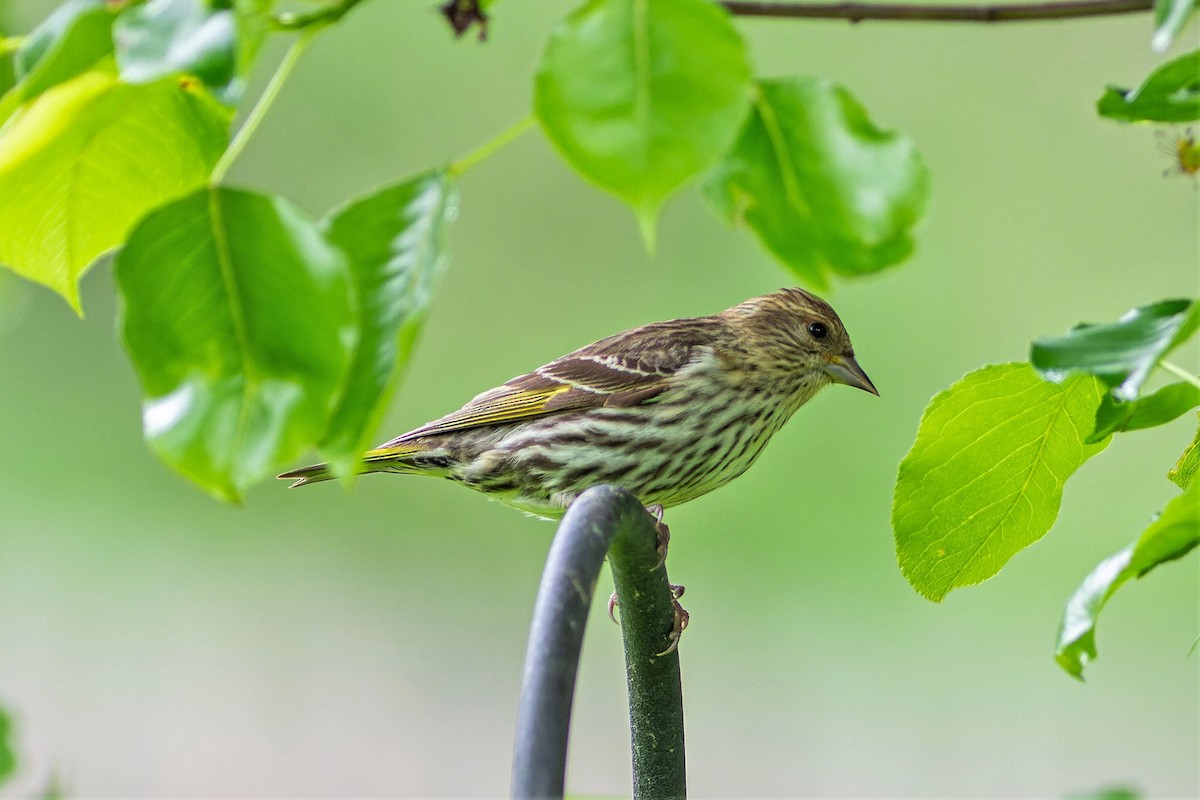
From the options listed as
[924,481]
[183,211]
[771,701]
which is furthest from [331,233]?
[771,701]

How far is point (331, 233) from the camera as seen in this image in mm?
765

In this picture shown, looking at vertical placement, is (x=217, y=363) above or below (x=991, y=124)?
below

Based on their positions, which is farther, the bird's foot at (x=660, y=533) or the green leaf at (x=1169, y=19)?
the bird's foot at (x=660, y=533)

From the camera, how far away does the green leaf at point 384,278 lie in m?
0.71

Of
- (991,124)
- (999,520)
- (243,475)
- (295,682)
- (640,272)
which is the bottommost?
(243,475)

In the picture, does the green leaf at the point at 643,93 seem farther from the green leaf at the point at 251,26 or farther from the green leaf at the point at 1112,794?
the green leaf at the point at 1112,794

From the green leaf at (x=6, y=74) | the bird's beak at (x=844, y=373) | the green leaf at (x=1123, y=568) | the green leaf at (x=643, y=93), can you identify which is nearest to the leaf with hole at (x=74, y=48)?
the green leaf at (x=6, y=74)

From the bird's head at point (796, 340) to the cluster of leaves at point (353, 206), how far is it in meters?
2.52

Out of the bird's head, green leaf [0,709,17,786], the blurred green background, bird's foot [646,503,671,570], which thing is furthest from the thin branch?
the blurred green background

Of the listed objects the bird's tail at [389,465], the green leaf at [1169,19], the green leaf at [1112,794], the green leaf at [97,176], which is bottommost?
the green leaf at [1112,794]

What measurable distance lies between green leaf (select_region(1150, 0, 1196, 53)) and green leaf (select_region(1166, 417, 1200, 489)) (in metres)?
0.48

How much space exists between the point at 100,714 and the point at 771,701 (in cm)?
240

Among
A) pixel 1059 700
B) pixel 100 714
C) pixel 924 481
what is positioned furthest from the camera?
pixel 100 714

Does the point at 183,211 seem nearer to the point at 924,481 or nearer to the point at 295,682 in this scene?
the point at 924,481
